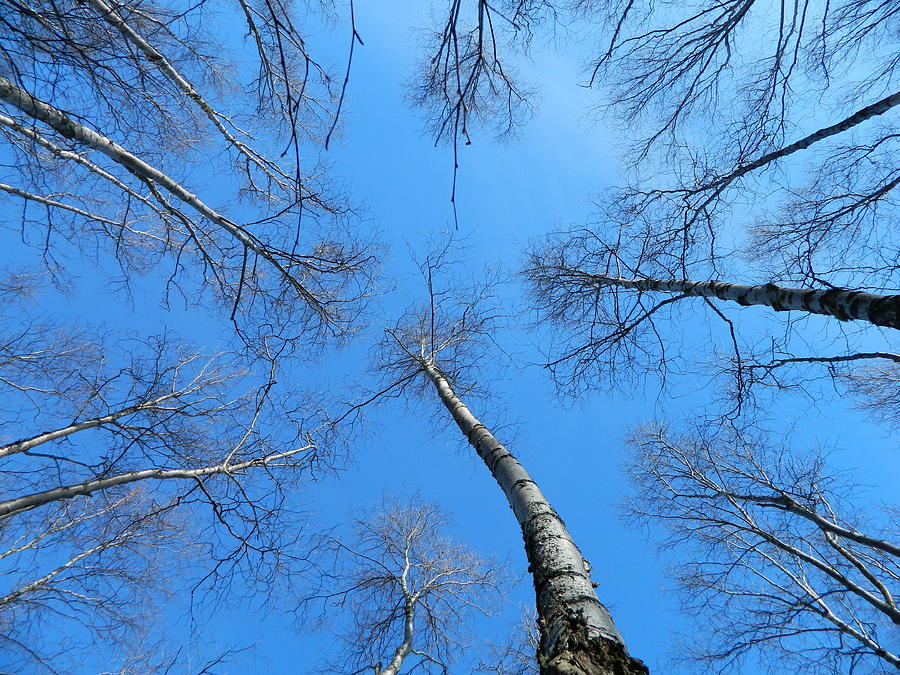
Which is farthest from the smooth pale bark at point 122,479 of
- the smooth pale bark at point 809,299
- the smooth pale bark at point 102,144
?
the smooth pale bark at point 809,299

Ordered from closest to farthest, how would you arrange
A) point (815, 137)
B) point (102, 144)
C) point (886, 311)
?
1. point (886, 311)
2. point (102, 144)
3. point (815, 137)

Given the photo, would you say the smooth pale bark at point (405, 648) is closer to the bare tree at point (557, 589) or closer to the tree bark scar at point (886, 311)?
the bare tree at point (557, 589)

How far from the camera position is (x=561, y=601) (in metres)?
2.00

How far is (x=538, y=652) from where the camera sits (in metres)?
1.85

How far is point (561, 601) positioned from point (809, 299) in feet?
9.57

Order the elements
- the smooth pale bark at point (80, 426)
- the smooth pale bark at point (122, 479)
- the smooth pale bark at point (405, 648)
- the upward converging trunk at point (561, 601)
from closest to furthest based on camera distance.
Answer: the upward converging trunk at point (561, 601) < the smooth pale bark at point (122, 479) < the smooth pale bark at point (80, 426) < the smooth pale bark at point (405, 648)

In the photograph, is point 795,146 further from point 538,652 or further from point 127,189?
point 127,189

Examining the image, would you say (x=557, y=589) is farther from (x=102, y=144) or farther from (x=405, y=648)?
(x=405, y=648)

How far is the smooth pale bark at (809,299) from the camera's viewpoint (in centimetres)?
247

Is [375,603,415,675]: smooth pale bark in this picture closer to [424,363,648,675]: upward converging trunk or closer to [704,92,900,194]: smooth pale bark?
[424,363,648,675]: upward converging trunk

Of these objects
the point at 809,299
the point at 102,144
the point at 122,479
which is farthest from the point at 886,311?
the point at 122,479

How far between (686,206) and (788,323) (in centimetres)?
159

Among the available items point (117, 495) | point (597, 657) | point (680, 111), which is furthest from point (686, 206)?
point (117, 495)

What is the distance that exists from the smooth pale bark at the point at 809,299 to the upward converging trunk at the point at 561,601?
7.77ft
